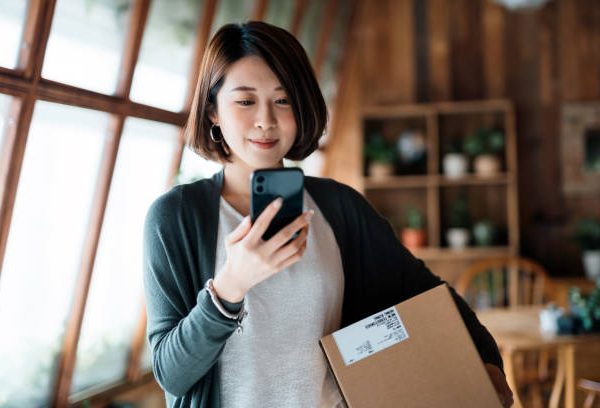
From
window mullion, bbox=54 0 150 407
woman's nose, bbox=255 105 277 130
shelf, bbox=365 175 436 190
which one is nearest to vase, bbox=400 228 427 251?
shelf, bbox=365 175 436 190

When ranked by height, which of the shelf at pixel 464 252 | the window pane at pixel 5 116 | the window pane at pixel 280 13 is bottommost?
the shelf at pixel 464 252

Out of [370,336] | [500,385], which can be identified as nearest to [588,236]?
[500,385]

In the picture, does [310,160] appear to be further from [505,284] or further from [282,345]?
[282,345]

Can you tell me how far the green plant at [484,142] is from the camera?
458cm

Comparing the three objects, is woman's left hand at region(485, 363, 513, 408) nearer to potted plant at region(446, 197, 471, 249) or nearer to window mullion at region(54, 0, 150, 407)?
window mullion at region(54, 0, 150, 407)

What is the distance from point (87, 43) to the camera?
228cm

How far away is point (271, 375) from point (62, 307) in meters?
1.85

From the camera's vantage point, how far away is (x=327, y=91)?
493 centimetres

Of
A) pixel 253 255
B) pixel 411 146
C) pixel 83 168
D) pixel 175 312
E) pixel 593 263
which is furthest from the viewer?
pixel 411 146

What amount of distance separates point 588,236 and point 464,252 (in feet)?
2.84

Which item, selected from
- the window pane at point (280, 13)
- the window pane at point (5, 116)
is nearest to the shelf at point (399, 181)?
the window pane at point (280, 13)

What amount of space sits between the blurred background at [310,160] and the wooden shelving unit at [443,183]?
15mm

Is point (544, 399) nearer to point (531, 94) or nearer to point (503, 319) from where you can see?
point (503, 319)

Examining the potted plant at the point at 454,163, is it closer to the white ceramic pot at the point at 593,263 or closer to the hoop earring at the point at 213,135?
the white ceramic pot at the point at 593,263
